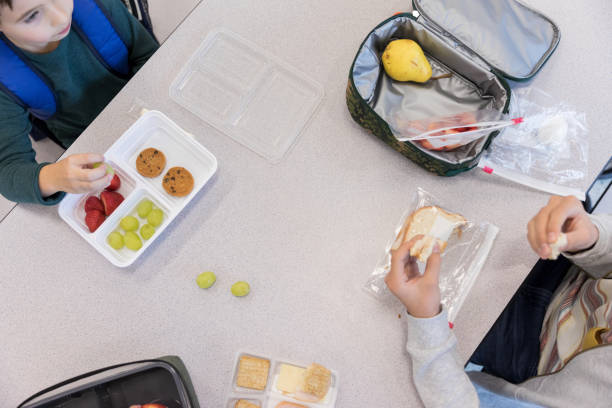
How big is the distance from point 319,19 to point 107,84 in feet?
1.69

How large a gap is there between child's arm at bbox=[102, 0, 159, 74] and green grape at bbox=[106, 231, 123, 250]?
450mm

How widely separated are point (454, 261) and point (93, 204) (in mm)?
706

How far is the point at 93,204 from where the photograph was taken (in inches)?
31.6

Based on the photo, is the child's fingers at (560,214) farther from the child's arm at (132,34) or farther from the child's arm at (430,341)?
the child's arm at (132,34)

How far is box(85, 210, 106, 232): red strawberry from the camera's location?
0.79 meters

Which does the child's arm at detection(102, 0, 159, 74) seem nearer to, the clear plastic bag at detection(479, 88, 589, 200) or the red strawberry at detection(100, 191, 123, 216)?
the red strawberry at detection(100, 191, 123, 216)

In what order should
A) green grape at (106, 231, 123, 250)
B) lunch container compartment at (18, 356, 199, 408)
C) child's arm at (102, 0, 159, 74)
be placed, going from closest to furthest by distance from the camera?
lunch container compartment at (18, 356, 199, 408), green grape at (106, 231, 123, 250), child's arm at (102, 0, 159, 74)

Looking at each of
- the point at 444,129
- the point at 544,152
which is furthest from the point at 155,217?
the point at 544,152

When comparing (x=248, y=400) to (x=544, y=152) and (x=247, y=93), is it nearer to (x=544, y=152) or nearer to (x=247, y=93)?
(x=247, y=93)

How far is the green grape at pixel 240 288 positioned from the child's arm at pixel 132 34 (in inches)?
23.6

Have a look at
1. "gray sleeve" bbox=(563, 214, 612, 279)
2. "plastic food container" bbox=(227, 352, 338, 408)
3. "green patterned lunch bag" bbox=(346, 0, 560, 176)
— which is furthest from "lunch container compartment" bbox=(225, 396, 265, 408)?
"gray sleeve" bbox=(563, 214, 612, 279)

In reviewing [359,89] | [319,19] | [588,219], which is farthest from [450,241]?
[319,19]

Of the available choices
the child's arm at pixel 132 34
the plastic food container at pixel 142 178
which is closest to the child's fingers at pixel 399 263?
the plastic food container at pixel 142 178

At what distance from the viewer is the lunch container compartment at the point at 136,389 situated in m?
0.69
